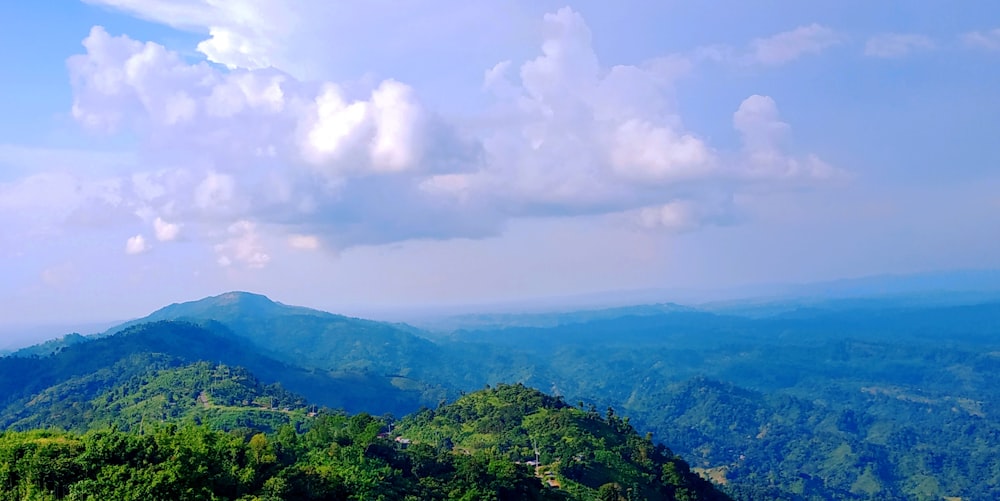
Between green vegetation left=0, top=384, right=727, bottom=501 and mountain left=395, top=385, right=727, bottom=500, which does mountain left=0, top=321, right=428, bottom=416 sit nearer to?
mountain left=395, top=385, right=727, bottom=500

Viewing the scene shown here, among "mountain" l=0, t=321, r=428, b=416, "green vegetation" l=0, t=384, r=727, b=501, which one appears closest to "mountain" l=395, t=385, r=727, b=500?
"green vegetation" l=0, t=384, r=727, b=501

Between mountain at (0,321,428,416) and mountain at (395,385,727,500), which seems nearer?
mountain at (395,385,727,500)

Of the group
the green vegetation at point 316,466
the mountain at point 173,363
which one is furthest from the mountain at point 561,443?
the mountain at point 173,363

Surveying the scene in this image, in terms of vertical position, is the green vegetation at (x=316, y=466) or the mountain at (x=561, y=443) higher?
the green vegetation at (x=316, y=466)

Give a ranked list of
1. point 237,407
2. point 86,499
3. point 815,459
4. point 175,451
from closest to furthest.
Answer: point 86,499 < point 175,451 < point 237,407 < point 815,459

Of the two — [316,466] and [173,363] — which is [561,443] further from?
[173,363]

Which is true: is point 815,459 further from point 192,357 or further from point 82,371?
point 82,371

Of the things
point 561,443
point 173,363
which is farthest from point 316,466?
point 173,363

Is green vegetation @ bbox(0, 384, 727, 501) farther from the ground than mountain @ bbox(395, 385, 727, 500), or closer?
farther from the ground

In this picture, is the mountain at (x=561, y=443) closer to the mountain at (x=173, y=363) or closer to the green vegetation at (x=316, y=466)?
the green vegetation at (x=316, y=466)

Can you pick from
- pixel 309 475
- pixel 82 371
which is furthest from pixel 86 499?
pixel 82 371

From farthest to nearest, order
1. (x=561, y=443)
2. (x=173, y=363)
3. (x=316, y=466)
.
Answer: (x=173, y=363), (x=561, y=443), (x=316, y=466)
